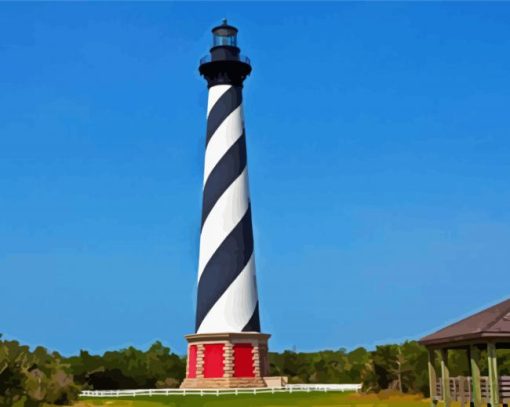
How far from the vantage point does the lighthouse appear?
165ft

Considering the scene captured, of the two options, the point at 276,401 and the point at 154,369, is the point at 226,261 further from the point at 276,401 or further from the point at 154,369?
the point at 154,369

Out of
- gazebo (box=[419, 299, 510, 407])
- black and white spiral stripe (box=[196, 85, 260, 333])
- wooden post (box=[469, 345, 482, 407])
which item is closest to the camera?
gazebo (box=[419, 299, 510, 407])

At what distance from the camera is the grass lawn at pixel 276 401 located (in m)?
36.8

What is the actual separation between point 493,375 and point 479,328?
58.1 inches

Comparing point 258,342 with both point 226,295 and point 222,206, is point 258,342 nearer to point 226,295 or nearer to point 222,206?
point 226,295

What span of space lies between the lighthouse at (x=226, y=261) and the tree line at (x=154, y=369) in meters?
7.69

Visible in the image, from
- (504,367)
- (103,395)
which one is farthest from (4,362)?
(504,367)

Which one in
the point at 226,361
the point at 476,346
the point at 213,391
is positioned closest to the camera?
the point at 476,346

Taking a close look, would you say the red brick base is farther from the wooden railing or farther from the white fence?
the wooden railing

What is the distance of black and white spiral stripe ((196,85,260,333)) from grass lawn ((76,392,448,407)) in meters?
7.17

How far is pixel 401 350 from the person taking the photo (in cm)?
4822

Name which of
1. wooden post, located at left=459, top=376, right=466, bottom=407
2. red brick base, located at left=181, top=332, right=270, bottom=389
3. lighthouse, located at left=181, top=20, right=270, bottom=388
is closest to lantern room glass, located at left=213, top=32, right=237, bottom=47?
lighthouse, located at left=181, top=20, right=270, bottom=388

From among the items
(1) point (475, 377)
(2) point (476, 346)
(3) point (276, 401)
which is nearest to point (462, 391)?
(1) point (475, 377)

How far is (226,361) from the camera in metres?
49.9
